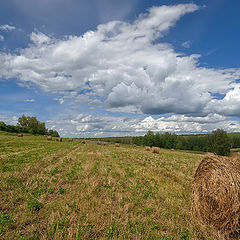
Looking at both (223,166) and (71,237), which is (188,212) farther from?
(71,237)

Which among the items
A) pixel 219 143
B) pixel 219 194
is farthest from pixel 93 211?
pixel 219 143

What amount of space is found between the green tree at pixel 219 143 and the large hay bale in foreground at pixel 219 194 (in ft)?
255

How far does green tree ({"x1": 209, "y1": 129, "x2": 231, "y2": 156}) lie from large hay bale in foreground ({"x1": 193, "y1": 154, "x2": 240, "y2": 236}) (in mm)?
77629

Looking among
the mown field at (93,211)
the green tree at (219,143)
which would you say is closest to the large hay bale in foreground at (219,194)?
the mown field at (93,211)

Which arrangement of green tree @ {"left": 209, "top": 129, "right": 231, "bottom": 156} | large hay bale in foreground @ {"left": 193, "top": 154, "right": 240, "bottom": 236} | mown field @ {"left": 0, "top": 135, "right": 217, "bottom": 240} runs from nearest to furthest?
mown field @ {"left": 0, "top": 135, "right": 217, "bottom": 240} → large hay bale in foreground @ {"left": 193, "top": 154, "right": 240, "bottom": 236} → green tree @ {"left": 209, "top": 129, "right": 231, "bottom": 156}

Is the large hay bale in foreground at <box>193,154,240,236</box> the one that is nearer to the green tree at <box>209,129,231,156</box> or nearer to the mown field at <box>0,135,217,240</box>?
the mown field at <box>0,135,217,240</box>

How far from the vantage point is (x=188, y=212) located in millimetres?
6434

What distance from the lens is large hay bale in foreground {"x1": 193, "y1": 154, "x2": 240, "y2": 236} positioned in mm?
5348

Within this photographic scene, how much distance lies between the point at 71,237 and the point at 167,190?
5.58 m

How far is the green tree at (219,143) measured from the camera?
74.2 metres

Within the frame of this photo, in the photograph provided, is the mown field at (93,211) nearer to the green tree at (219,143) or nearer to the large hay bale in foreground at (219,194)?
the large hay bale in foreground at (219,194)

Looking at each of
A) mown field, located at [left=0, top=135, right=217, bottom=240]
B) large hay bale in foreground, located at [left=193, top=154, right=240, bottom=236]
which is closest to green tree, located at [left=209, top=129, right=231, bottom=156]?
mown field, located at [left=0, top=135, right=217, bottom=240]

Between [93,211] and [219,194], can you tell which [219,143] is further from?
[93,211]

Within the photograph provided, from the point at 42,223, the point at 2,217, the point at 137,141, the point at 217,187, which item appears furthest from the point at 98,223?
the point at 137,141
